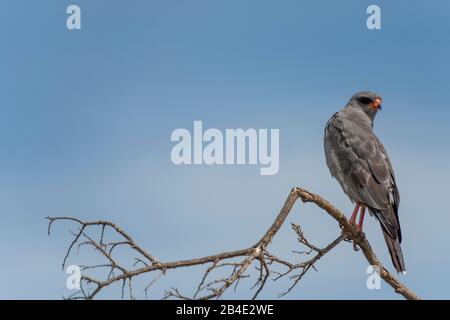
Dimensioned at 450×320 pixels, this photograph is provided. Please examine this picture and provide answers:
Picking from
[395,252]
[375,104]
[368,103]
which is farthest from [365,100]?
[395,252]

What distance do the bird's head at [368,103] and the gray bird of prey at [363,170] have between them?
1.28 ft

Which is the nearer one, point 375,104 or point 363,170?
point 363,170

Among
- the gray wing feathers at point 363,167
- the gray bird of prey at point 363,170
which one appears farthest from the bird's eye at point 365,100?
the gray wing feathers at point 363,167

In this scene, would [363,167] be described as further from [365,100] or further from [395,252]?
[365,100]

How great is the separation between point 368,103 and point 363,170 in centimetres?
228

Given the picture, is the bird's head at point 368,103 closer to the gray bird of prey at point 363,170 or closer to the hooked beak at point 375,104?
the hooked beak at point 375,104

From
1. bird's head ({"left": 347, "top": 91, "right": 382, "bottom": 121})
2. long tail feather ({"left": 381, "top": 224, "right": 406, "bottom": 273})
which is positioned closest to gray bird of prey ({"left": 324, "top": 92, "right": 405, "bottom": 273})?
long tail feather ({"left": 381, "top": 224, "right": 406, "bottom": 273})

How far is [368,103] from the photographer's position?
12.6 m

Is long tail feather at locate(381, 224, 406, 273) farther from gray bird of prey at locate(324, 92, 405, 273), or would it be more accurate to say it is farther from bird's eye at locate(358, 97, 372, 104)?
bird's eye at locate(358, 97, 372, 104)

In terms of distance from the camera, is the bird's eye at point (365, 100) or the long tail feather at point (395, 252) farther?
the bird's eye at point (365, 100)

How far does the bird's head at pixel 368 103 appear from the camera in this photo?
12.6m
